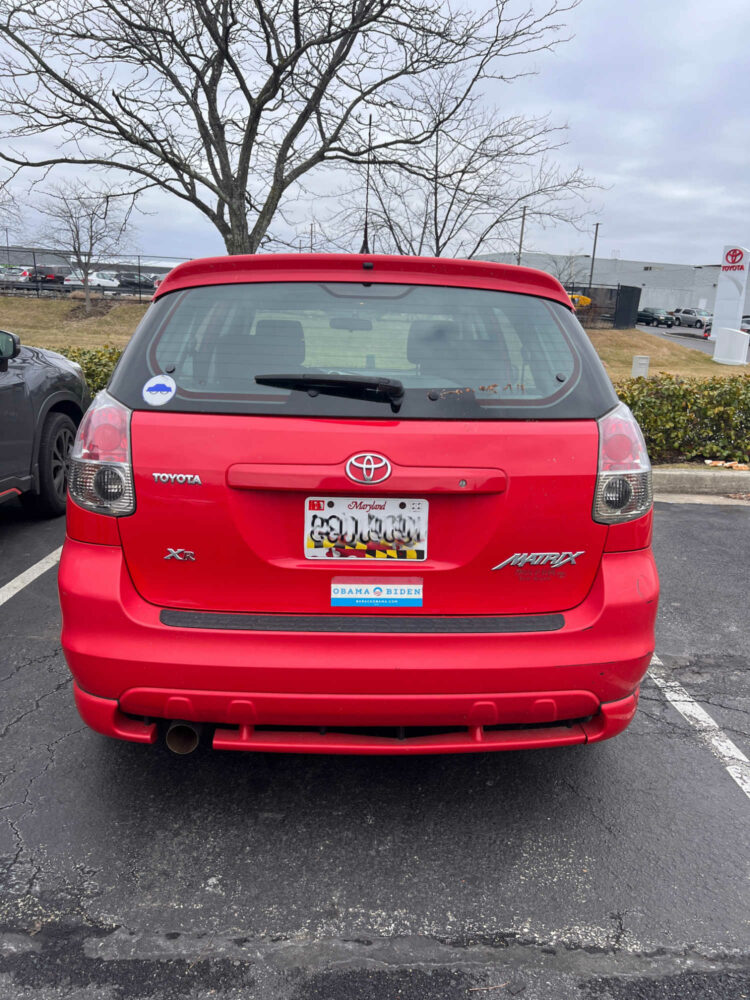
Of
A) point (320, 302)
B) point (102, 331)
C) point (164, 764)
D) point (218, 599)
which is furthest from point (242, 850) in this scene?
point (102, 331)

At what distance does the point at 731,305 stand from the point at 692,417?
82.9 feet

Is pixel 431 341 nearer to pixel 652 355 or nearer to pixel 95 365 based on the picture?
pixel 95 365

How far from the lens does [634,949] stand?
2012mm

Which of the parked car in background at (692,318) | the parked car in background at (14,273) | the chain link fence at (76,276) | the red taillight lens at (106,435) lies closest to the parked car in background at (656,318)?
the parked car in background at (692,318)

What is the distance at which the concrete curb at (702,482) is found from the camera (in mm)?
7434

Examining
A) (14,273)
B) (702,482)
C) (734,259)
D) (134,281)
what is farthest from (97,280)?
(702,482)

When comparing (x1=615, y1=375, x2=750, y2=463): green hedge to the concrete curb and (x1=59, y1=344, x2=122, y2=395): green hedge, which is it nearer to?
the concrete curb

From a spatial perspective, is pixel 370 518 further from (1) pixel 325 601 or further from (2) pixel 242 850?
(2) pixel 242 850

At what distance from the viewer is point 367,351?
2.41 m

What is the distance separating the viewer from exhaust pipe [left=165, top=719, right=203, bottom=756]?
90.7 inches

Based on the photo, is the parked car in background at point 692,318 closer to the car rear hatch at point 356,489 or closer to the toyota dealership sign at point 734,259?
the toyota dealership sign at point 734,259

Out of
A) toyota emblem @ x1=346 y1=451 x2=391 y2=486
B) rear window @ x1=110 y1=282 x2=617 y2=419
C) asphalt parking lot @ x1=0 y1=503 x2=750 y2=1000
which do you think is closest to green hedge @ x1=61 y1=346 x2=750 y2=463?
asphalt parking lot @ x1=0 y1=503 x2=750 y2=1000

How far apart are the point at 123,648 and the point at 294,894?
84cm

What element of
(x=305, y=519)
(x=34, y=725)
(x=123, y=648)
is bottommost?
(x=34, y=725)
